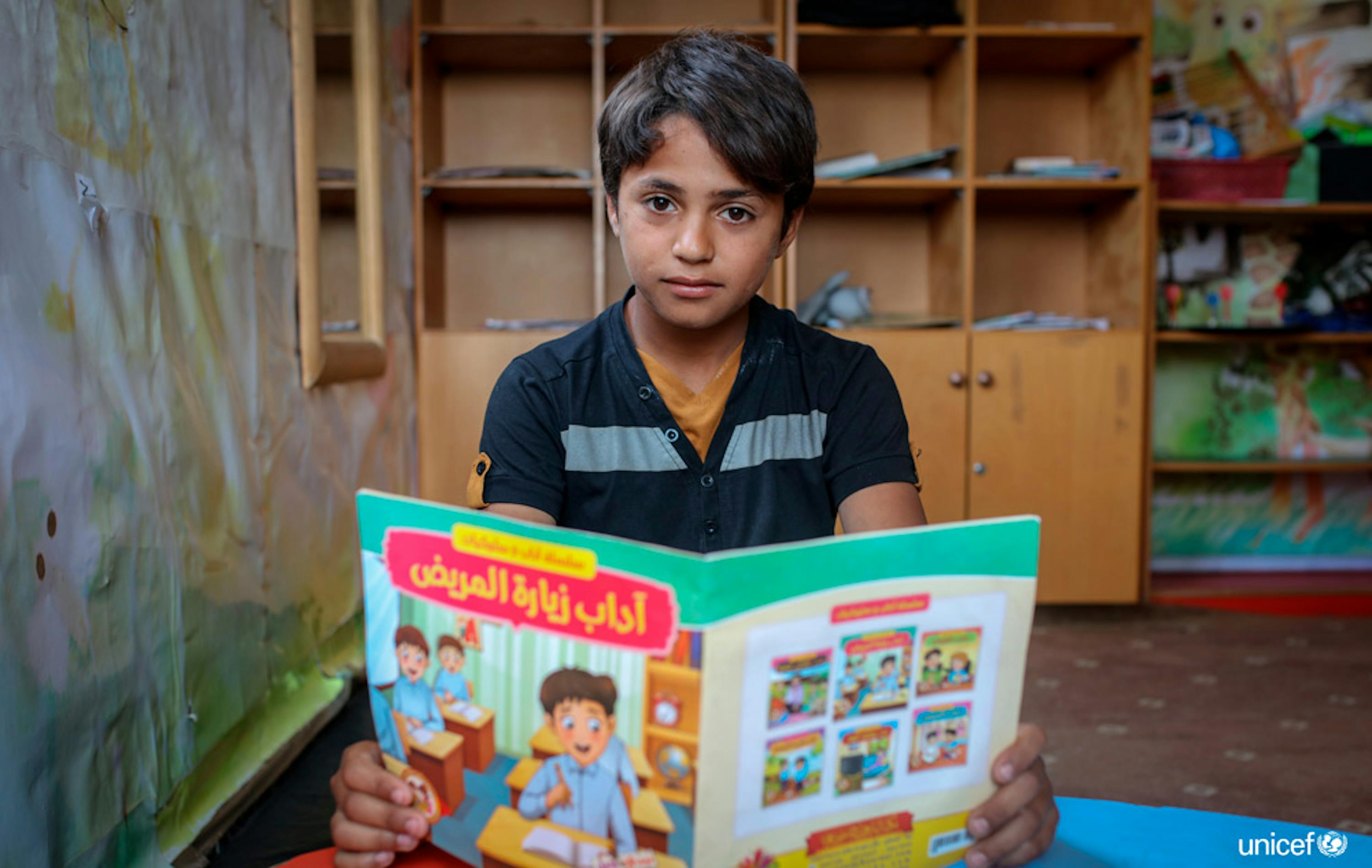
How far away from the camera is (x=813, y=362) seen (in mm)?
1028

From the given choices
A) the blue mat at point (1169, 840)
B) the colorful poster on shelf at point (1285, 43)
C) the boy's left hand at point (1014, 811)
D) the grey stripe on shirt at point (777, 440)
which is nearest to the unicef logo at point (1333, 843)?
the blue mat at point (1169, 840)

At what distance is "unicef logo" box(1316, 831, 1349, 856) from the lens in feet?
2.02

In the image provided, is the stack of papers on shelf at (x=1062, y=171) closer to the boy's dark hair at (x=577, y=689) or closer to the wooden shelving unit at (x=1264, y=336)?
the wooden shelving unit at (x=1264, y=336)

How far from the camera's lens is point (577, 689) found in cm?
Answer: 49

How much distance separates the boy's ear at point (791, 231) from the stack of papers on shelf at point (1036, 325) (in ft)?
5.52

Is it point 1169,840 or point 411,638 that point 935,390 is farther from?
point 411,638

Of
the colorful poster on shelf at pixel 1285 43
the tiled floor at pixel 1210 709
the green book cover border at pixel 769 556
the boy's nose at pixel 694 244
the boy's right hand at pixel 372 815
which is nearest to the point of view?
the green book cover border at pixel 769 556

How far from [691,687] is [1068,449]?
7.80 ft

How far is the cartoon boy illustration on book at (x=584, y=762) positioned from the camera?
49cm

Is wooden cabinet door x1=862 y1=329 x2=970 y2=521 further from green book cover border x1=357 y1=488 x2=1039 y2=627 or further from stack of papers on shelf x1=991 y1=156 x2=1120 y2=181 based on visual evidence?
green book cover border x1=357 y1=488 x2=1039 y2=627

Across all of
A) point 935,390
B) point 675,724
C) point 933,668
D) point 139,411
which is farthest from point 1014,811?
point 935,390

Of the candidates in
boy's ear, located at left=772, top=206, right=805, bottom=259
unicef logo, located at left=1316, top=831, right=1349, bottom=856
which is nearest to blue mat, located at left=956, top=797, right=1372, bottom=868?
unicef logo, located at left=1316, top=831, right=1349, bottom=856

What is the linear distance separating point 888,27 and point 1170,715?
1736 millimetres

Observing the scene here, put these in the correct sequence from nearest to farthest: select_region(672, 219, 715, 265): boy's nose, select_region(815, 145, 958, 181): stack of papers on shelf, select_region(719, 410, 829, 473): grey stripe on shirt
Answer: select_region(672, 219, 715, 265): boy's nose
select_region(719, 410, 829, 473): grey stripe on shirt
select_region(815, 145, 958, 181): stack of papers on shelf
